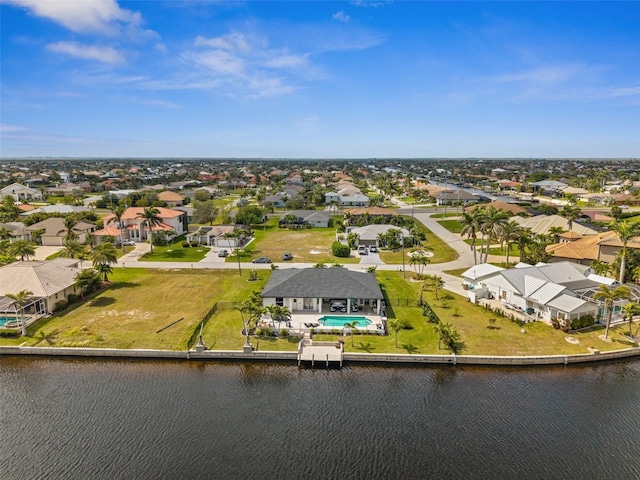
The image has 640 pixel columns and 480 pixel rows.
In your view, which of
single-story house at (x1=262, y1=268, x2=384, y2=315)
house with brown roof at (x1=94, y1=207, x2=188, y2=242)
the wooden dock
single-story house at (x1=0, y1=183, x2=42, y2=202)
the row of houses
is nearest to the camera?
the wooden dock

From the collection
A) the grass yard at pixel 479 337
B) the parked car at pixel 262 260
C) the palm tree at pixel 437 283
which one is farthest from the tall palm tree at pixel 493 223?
the parked car at pixel 262 260

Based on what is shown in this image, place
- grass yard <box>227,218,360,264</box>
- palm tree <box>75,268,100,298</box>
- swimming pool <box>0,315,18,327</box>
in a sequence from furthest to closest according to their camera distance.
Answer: grass yard <box>227,218,360,264</box> < palm tree <box>75,268,100,298</box> < swimming pool <box>0,315,18,327</box>

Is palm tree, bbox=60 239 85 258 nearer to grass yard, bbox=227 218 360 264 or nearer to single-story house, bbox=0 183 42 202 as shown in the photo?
grass yard, bbox=227 218 360 264

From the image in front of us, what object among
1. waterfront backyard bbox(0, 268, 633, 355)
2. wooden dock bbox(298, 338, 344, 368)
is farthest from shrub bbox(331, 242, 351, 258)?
wooden dock bbox(298, 338, 344, 368)

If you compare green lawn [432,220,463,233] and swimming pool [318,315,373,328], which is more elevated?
green lawn [432,220,463,233]

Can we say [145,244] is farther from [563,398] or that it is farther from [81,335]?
[563,398]

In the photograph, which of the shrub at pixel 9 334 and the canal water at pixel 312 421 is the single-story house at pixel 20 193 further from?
the canal water at pixel 312 421
